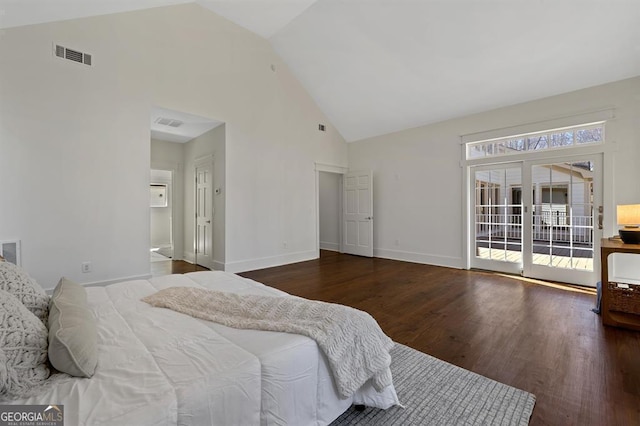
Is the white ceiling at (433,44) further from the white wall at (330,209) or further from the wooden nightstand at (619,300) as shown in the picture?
the wooden nightstand at (619,300)

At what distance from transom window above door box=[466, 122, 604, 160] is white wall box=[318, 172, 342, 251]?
10.6ft

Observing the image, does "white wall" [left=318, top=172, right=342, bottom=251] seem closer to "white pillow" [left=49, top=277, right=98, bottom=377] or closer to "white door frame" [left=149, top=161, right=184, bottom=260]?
"white door frame" [left=149, top=161, right=184, bottom=260]

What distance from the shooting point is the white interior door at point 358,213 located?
249 inches

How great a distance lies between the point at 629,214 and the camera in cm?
298

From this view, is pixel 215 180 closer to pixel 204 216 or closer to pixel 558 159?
pixel 204 216

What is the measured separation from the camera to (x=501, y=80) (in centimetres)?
408

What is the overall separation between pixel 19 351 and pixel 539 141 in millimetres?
5840

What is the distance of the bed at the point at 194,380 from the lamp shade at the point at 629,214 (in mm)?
3438

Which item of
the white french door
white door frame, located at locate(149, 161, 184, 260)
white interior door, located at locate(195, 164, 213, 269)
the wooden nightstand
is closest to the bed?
the wooden nightstand

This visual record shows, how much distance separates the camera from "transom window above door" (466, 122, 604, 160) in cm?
387

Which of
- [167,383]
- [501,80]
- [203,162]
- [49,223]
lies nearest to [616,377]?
[167,383]

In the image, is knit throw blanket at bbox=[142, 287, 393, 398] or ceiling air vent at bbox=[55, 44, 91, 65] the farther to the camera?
ceiling air vent at bbox=[55, 44, 91, 65]

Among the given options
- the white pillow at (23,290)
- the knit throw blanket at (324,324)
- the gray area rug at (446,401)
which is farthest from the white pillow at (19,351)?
the gray area rug at (446,401)

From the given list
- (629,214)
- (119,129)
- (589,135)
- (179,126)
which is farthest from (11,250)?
(589,135)
